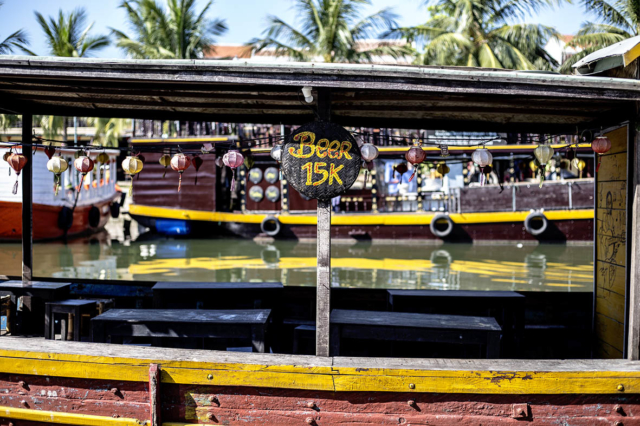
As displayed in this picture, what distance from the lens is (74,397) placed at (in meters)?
3.27

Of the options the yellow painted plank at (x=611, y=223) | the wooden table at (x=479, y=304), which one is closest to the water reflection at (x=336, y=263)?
the wooden table at (x=479, y=304)

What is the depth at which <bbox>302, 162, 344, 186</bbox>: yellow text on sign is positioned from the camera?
10.8 ft

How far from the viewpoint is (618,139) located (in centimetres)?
402

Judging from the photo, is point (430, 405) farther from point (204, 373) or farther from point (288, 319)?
point (288, 319)

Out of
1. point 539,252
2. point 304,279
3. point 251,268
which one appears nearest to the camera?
point 304,279

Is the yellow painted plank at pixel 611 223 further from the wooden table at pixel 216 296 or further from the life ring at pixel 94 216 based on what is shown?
the life ring at pixel 94 216

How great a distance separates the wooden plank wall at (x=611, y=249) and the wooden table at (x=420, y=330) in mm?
1112

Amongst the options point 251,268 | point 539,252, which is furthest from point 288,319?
point 539,252

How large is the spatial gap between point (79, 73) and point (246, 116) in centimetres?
195

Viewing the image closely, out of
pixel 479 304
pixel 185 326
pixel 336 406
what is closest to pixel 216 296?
pixel 185 326

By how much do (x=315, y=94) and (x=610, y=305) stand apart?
307 centimetres

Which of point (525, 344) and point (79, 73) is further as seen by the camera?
point (525, 344)

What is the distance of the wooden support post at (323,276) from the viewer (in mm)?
3213

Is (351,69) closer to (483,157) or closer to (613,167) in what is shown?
(483,157)
